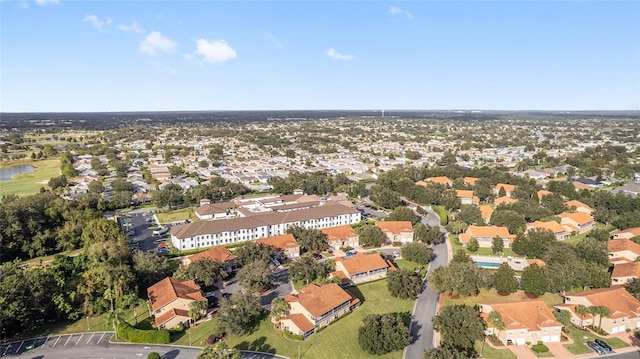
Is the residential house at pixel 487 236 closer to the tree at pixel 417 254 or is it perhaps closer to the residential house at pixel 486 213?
the residential house at pixel 486 213

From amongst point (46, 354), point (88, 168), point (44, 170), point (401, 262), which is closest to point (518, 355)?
point (401, 262)

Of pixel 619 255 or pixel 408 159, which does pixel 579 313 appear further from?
pixel 408 159

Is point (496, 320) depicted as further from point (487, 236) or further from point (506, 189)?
point (506, 189)

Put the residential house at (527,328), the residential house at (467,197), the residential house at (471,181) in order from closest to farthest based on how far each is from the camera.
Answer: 1. the residential house at (527,328)
2. the residential house at (467,197)
3. the residential house at (471,181)

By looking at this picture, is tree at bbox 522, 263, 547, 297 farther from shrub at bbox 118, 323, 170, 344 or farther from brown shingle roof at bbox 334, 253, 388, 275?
shrub at bbox 118, 323, 170, 344

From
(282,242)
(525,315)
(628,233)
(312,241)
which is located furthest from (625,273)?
(282,242)

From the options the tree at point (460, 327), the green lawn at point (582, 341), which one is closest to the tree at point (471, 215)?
the green lawn at point (582, 341)

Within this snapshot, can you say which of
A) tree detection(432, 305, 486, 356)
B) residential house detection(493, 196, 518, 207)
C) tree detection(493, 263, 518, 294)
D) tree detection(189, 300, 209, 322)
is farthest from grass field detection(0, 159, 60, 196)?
residential house detection(493, 196, 518, 207)
